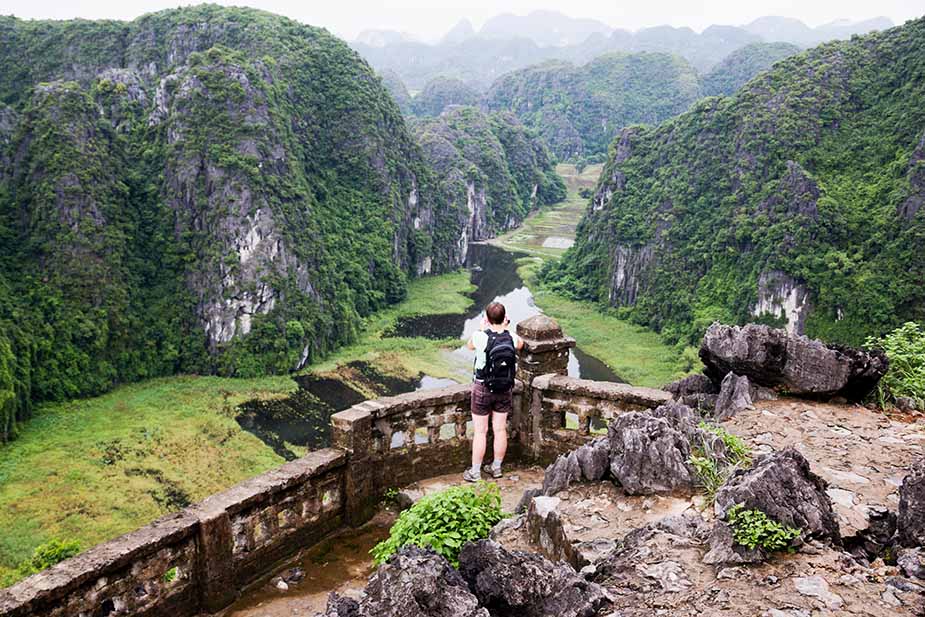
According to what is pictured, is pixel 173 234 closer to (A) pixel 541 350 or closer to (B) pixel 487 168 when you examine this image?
(A) pixel 541 350

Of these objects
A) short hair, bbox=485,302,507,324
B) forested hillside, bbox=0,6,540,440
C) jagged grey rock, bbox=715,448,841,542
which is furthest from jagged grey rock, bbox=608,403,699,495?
forested hillside, bbox=0,6,540,440

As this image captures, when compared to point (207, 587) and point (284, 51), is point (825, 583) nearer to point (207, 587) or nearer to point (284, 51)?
point (207, 587)

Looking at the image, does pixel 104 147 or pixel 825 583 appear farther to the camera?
pixel 104 147

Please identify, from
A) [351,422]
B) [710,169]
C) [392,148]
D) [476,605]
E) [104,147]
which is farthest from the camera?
[392,148]

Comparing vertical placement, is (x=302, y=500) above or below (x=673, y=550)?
below

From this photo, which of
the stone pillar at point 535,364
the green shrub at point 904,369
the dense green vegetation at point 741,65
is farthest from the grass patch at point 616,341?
the dense green vegetation at point 741,65

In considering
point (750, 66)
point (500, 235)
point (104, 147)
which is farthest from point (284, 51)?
point (750, 66)

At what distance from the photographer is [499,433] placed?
814 centimetres

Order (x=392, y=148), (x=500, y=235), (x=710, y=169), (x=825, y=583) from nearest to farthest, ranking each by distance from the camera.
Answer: (x=825, y=583)
(x=710, y=169)
(x=392, y=148)
(x=500, y=235)

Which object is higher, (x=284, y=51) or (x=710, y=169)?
(x=284, y=51)

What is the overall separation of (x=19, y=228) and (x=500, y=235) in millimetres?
72698

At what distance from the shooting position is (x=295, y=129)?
7606cm

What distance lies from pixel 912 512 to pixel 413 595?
3.21 m

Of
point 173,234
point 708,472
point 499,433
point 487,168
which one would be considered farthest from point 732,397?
point 487,168
